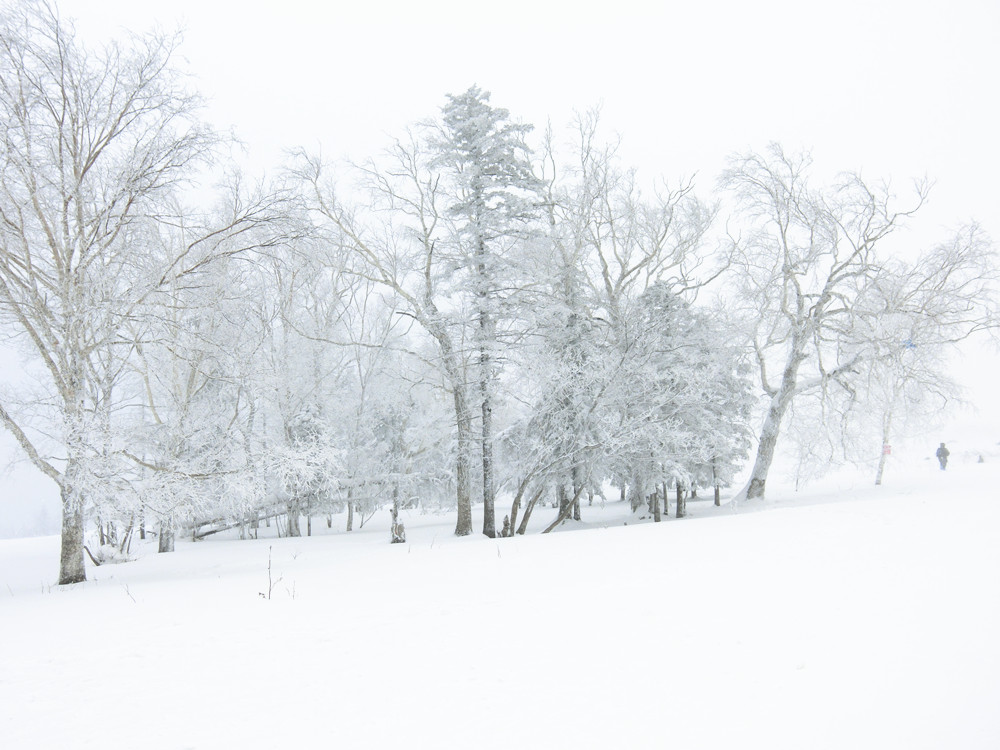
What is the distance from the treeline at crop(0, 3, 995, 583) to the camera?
31.4 ft

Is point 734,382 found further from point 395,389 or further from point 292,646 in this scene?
point 292,646

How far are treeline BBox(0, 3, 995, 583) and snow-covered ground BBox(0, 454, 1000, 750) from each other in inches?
176

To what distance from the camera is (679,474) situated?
17.3 m

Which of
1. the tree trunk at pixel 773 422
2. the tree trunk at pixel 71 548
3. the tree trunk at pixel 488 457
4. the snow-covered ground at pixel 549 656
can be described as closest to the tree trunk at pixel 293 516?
the tree trunk at pixel 488 457

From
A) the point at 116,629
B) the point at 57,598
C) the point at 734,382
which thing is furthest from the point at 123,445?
the point at 734,382

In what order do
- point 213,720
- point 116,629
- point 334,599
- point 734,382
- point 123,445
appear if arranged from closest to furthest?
point 213,720 < point 116,629 < point 334,599 < point 123,445 < point 734,382

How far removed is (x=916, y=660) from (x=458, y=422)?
46.0ft

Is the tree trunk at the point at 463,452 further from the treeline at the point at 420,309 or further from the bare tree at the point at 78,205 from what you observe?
the bare tree at the point at 78,205

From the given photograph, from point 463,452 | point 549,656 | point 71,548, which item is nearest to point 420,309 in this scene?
point 463,452

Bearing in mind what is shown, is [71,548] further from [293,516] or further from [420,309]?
[293,516]

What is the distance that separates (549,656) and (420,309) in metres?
13.0

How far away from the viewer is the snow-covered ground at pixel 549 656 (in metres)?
3.16

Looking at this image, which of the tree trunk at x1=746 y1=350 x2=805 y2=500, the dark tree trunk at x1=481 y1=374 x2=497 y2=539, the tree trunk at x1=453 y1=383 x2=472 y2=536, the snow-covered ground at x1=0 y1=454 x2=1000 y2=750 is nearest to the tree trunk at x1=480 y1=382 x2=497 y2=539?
the dark tree trunk at x1=481 y1=374 x2=497 y2=539

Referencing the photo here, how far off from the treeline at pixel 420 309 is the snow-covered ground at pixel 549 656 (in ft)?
14.7
